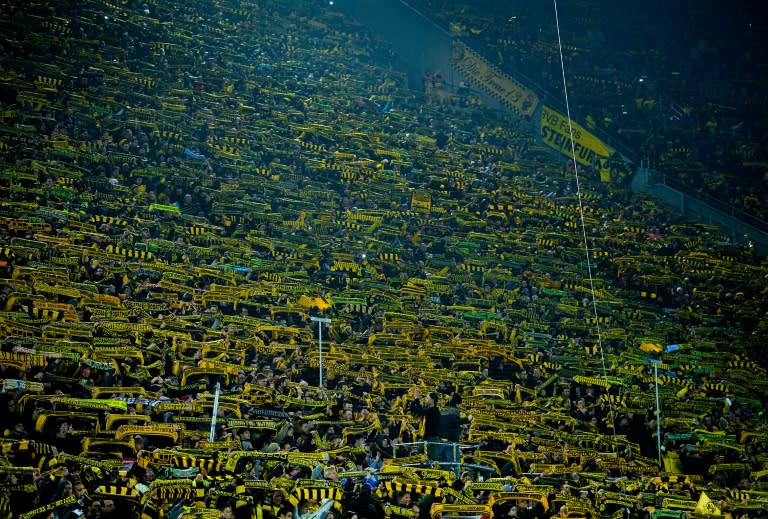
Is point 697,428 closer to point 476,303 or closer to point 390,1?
point 476,303

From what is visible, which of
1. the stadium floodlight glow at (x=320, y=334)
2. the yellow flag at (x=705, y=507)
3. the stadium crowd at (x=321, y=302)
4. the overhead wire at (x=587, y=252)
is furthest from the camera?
the overhead wire at (x=587, y=252)

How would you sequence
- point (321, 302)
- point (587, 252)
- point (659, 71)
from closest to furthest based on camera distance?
point (321, 302)
point (587, 252)
point (659, 71)

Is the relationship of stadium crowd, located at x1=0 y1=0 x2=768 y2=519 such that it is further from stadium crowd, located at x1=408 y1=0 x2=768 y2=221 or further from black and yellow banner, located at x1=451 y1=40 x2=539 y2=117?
stadium crowd, located at x1=408 y1=0 x2=768 y2=221

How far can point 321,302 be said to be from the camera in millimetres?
23781

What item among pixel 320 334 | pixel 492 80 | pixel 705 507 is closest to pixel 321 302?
pixel 320 334

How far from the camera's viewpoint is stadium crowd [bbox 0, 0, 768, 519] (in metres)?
17.6

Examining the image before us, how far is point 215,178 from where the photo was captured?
92.0ft

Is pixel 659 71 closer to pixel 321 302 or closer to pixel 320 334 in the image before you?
pixel 321 302

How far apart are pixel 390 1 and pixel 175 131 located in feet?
50.7

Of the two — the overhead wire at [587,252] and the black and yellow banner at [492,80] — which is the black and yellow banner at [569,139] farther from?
the black and yellow banner at [492,80]

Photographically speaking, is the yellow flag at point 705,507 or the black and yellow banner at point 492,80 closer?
the yellow flag at point 705,507

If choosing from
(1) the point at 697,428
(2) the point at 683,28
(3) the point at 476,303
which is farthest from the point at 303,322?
(2) the point at 683,28

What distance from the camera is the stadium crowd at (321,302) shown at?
1756 centimetres

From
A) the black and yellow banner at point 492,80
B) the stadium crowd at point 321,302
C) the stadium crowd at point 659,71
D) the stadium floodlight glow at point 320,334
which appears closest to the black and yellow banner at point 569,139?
the stadium crowd at point 659,71
